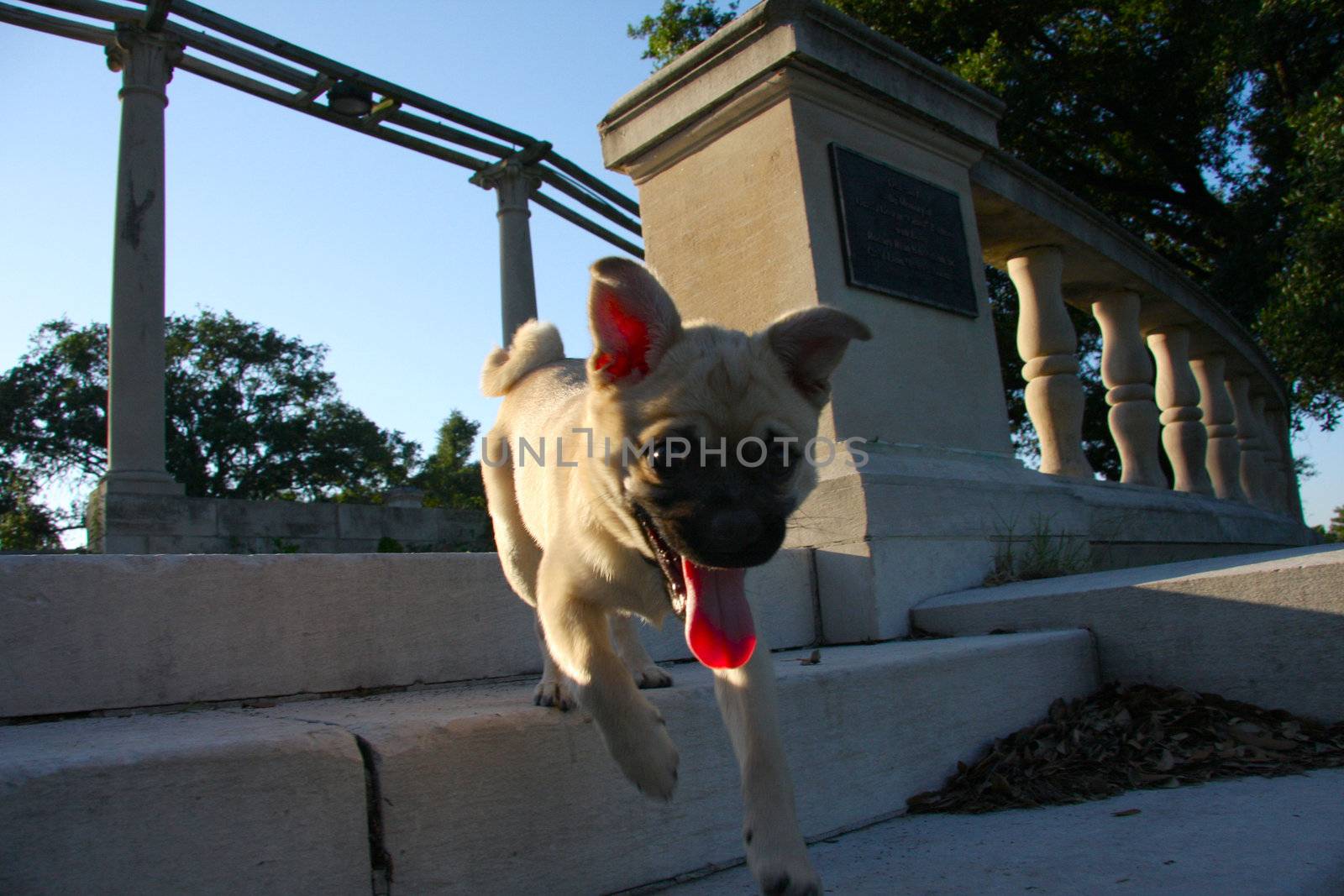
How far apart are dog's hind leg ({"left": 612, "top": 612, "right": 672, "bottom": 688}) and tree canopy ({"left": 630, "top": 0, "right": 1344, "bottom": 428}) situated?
12.3m

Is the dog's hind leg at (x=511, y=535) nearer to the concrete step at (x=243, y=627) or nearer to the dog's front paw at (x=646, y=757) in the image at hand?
the concrete step at (x=243, y=627)

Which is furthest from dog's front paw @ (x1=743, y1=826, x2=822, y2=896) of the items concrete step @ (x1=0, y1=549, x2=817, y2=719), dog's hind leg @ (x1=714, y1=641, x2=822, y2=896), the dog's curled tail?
the dog's curled tail

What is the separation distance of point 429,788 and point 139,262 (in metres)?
14.3

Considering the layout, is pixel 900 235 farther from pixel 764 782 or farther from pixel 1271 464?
pixel 1271 464

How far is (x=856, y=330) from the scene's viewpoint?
8.96 feet

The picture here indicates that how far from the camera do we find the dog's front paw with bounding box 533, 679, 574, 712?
2.79m

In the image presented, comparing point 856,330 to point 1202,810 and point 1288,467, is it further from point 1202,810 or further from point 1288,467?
point 1288,467

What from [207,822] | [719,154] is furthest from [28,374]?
[207,822]

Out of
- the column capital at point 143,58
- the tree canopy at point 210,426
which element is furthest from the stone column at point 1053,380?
the tree canopy at point 210,426

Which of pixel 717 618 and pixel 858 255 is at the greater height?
pixel 858 255

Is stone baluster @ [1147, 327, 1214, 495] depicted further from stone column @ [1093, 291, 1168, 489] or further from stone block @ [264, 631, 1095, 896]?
stone block @ [264, 631, 1095, 896]

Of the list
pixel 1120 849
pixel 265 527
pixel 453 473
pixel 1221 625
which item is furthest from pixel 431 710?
pixel 453 473

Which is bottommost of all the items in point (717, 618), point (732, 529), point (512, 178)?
point (717, 618)

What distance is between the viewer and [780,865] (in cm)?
223
